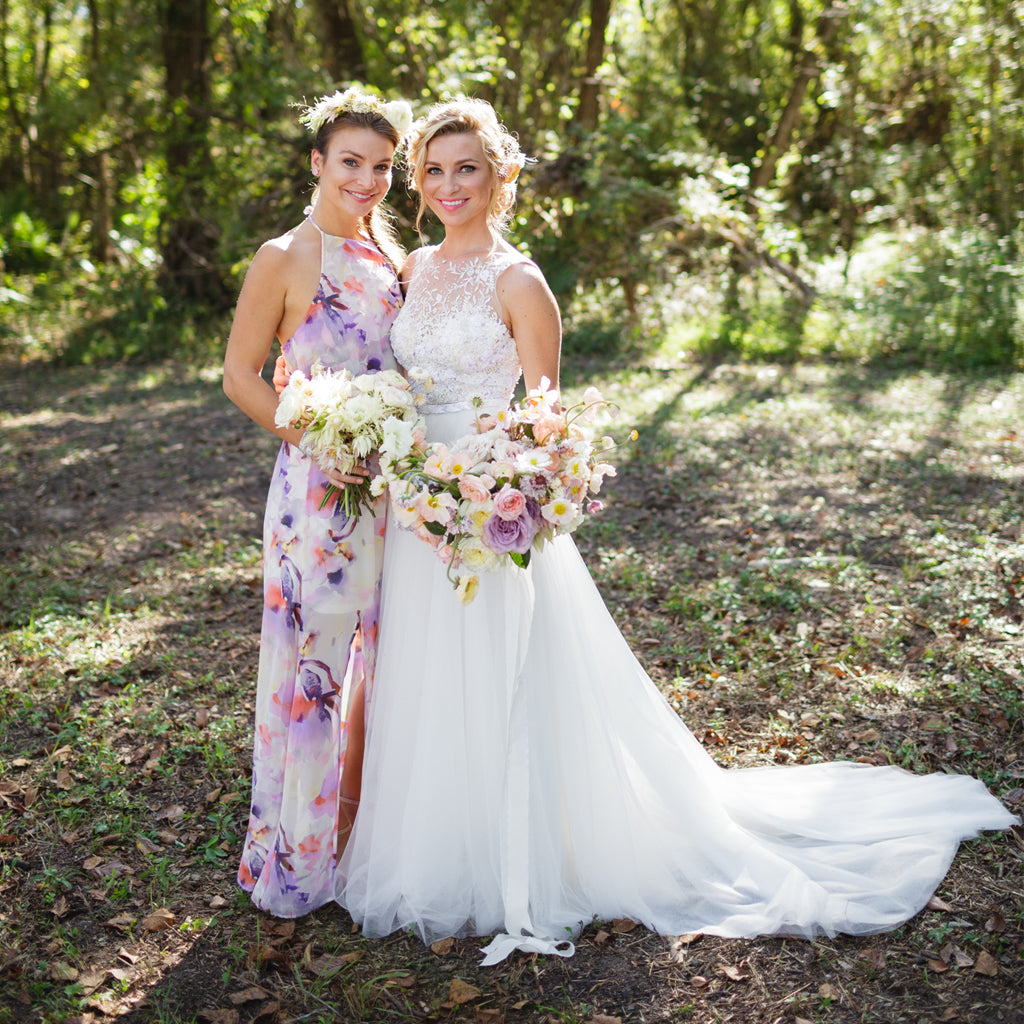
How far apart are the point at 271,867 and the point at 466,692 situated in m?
0.92

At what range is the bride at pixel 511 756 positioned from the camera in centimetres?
303

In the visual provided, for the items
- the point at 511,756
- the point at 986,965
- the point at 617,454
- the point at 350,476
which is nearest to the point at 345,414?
the point at 350,476

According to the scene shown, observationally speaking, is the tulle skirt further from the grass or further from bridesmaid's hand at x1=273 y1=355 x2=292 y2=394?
bridesmaid's hand at x1=273 y1=355 x2=292 y2=394

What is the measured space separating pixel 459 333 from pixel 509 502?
28.8 inches

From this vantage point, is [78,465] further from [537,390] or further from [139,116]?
[139,116]

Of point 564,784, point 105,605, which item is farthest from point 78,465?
point 564,784

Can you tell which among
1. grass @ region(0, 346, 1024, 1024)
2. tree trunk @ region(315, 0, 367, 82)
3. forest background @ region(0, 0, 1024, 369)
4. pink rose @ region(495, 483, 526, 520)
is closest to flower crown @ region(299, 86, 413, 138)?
pink rose @ region(495, 483, 526, 520)

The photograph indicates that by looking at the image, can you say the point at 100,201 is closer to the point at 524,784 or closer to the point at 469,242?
the point at 469,242

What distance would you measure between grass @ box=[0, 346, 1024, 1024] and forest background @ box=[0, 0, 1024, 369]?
9.58 feet

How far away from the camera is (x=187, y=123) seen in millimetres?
12562

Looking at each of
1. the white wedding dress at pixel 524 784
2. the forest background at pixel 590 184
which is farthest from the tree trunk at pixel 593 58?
the white wedding dress at pixel 524 784

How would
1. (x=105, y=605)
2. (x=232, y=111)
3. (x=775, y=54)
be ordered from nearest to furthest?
(x=105, y=605) < (x=232, y=111) < (x=775, y=54)

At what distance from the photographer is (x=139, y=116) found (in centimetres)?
1397

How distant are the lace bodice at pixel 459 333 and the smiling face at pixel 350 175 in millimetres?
305
